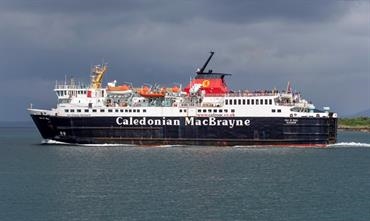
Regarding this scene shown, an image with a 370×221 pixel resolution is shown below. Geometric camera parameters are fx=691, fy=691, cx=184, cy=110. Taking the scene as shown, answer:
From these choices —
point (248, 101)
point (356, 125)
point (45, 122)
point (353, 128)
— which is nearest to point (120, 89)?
point (45, 122)

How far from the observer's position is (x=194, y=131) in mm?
66312

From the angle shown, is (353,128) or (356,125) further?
(356,125)

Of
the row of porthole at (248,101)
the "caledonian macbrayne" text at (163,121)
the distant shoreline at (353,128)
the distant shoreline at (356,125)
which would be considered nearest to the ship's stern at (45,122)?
the "caledonian macbrayne" text at (163,121)

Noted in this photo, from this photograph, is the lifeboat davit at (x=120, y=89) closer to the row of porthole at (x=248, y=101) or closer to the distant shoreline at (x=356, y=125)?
the row of porthole at (x=248, y=101)

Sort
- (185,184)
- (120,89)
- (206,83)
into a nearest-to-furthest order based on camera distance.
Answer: (185,184) < (206,83) < (120,89)

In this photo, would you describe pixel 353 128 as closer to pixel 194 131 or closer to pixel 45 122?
pixel 194 131

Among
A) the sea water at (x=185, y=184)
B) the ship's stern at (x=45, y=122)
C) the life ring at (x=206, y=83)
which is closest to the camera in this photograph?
the sea water at (x=185, y=184)

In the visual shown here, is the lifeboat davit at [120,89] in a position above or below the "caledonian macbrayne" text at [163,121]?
above

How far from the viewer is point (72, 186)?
41594 mm

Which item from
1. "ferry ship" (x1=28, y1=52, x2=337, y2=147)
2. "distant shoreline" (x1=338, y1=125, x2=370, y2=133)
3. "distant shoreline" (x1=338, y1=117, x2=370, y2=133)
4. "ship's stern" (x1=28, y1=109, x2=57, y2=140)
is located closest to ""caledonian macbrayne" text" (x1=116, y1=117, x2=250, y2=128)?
"ferry ship" (x1=28, y1=52, x2=337, y2=147)

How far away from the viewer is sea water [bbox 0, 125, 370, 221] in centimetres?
3328

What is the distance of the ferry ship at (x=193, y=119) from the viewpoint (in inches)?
2564

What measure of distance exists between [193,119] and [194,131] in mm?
1158

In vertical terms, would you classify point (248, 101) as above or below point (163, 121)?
above
